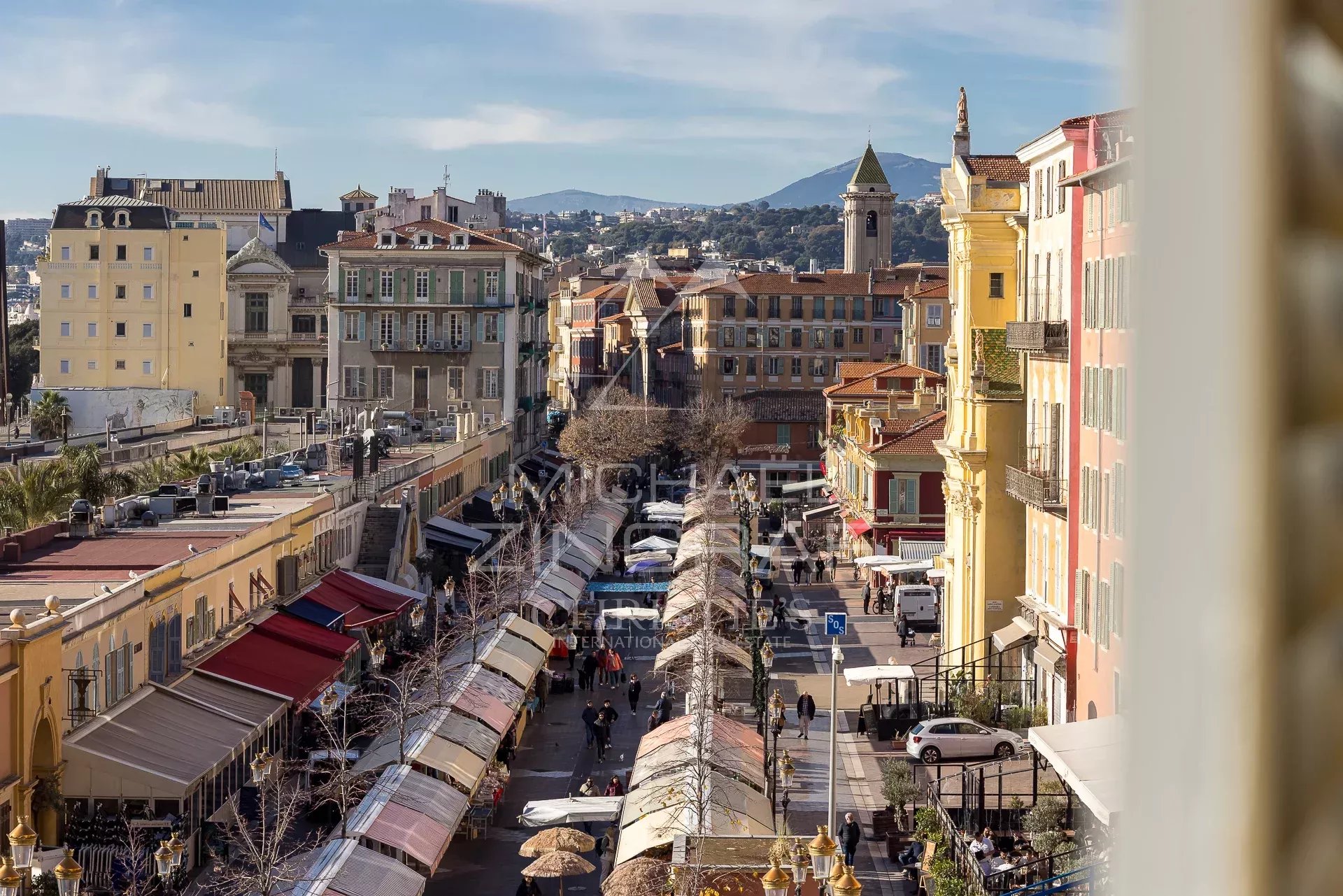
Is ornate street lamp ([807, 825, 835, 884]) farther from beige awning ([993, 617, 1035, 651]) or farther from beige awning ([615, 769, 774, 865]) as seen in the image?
beige awning ([993, 617, 1035, 651])

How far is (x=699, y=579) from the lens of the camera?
2012 inches

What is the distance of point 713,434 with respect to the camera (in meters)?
97.6

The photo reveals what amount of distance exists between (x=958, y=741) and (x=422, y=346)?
54.6 metres

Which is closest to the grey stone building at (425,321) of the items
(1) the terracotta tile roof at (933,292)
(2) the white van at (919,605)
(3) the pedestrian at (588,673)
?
(1) the terracotta tile roof at (933,292)

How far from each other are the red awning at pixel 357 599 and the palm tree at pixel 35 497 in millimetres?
6436

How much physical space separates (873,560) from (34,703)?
3782cm

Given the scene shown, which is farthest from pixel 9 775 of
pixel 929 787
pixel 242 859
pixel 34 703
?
pixel 929 787

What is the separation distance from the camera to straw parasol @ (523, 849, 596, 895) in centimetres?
2609

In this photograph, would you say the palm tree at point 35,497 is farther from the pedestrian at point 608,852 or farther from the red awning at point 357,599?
the pedestrian at point 608,852

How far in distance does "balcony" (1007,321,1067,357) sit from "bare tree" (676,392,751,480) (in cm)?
5536

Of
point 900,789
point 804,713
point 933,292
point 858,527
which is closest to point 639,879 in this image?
point 900,789

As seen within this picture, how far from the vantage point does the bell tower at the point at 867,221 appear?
472ft

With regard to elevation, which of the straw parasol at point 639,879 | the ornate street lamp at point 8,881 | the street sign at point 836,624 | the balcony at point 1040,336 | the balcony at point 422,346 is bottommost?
the straw parasol at point 639,879

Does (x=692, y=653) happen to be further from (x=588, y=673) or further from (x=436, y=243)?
(x=436, y=243)
